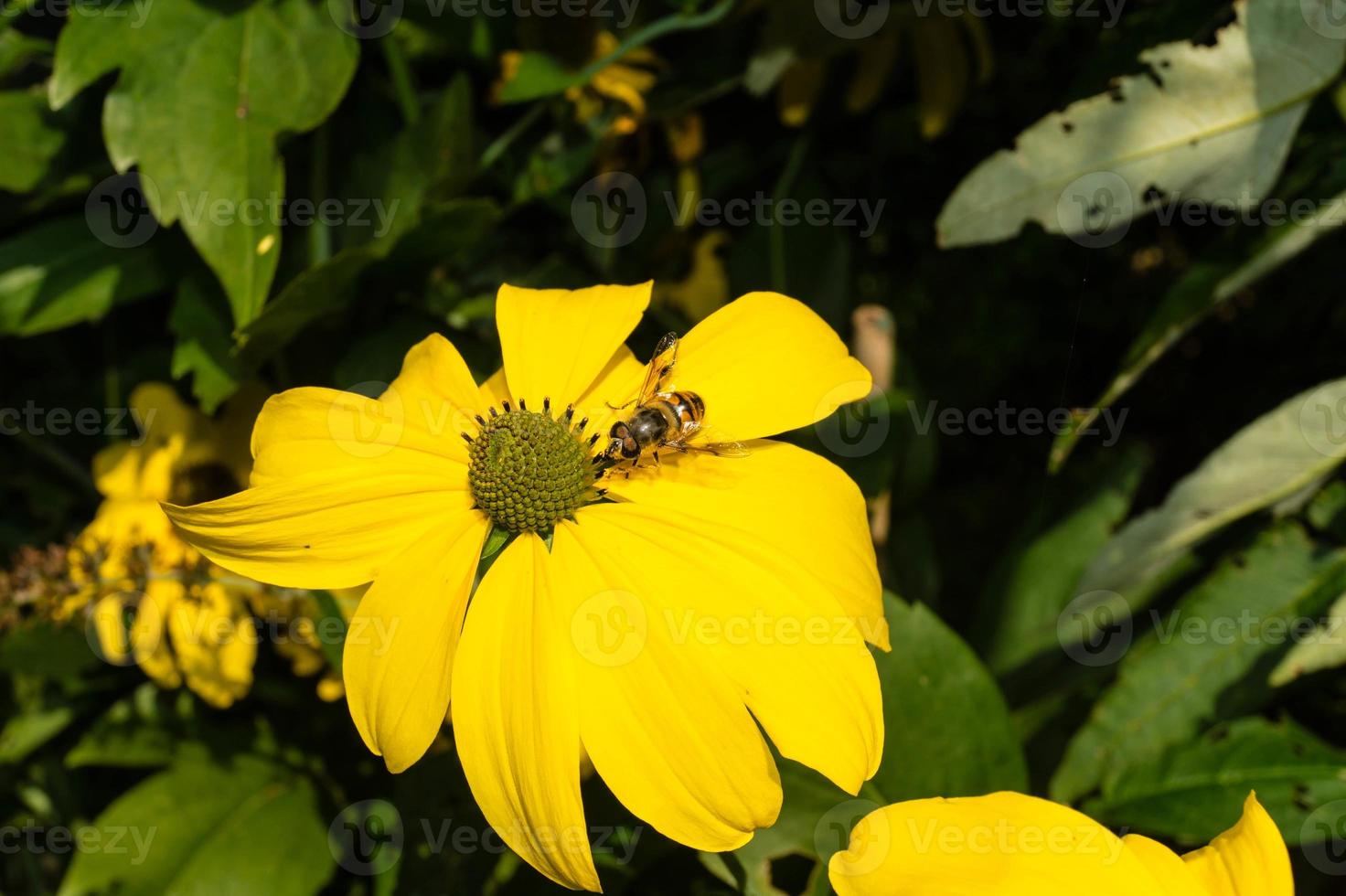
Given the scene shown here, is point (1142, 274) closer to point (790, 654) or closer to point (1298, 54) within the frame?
point (1298, 54)

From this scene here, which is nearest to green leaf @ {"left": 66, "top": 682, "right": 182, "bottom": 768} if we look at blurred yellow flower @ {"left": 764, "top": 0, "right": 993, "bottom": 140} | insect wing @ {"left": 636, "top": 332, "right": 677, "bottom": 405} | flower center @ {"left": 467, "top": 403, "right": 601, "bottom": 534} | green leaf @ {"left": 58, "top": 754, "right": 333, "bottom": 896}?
green leaf @ {"left": 58, "top": 754, "right": 333, "bottom": 896}

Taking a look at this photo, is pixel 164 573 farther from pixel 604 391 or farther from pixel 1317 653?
pixel 1317 653

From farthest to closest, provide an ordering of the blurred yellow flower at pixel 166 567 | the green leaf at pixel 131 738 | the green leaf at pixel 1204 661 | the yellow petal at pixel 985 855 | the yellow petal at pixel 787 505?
1. the green leaf at pixel 131 738
2. the blurred yellow flower at pixel 166 567
3. the green leaf at pixel 1204 661
4. the yellow petal at pixel 787 505
5. the yellow petal at pixel 985 855

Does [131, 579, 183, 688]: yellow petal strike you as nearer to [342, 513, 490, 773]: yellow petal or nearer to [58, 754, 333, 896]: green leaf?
[58, 754, 333, 896]: green leaf

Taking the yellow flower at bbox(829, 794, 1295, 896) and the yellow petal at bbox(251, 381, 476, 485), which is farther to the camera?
the yellow petal at bbox(251, 381, 476, 485)

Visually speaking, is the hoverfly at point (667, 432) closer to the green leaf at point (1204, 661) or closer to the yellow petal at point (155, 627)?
the green leaf at point (1204, 661)

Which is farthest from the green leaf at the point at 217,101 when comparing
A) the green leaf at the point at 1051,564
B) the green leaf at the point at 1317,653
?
the green leaf at the point at 1317,653

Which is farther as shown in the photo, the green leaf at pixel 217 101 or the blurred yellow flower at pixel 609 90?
the blurred yellow flower at pixel 609 90

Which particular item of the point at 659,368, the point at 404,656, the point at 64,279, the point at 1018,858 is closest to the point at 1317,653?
the point at 1018,858
